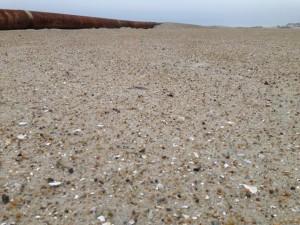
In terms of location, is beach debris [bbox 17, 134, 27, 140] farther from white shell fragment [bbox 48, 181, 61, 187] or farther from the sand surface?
white shell fragment [bbox 48, 181, 61, 187]

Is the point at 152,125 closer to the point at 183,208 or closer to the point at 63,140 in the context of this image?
the point at 63,140

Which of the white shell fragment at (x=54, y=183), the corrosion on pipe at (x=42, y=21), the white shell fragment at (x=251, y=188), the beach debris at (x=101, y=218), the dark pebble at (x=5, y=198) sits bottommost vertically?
the dark pebble at (x=5, y=198)

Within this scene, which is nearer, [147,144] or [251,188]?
→ [251,188]

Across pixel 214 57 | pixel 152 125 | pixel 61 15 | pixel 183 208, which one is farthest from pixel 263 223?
pixel 61 15

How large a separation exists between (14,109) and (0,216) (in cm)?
158

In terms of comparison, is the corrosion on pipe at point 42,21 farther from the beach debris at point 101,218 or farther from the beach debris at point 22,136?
the beach debris at point 101,218

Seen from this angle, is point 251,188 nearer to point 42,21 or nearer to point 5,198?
point 5,198

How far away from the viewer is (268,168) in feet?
8.27

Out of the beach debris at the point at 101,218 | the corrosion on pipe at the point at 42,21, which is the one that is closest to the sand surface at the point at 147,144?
the beach debris at the point at 101,218

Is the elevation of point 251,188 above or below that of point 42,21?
below

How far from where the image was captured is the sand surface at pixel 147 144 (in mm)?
2062

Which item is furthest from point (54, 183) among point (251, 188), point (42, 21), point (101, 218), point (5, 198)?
point (42, 21)

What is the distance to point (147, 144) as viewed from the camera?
279cm

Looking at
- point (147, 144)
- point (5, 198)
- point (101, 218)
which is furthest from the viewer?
point (147, 144)
